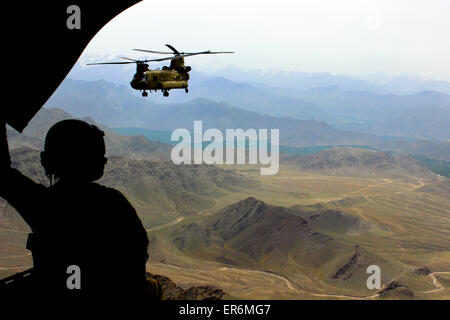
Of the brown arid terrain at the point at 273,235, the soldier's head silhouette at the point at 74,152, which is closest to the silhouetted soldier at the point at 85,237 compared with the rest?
the soldier's head silhouette at the point at 74,152

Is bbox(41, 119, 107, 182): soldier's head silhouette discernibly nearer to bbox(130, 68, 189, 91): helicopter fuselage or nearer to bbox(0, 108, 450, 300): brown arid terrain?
bbox(130, 68, 189, 91): helicopter fuselage

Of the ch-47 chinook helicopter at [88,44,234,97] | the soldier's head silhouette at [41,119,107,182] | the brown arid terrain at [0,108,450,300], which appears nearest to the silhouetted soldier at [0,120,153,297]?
the soldier's head silhouette at [41,119,107,182]

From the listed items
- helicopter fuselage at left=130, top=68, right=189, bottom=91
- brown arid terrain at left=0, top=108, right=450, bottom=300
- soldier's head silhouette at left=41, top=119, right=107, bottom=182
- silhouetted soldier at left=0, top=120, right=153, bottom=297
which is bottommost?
brown arid terrain at left=0, top=108, right=450, bottom=300

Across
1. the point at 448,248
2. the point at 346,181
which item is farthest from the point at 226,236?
the point at 346,181

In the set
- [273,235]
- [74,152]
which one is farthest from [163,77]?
[273,235]

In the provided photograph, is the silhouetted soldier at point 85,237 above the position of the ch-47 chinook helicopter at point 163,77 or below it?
below

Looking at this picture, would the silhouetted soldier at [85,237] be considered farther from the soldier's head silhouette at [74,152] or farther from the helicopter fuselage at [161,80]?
the helicopter fuselage at [161,80]

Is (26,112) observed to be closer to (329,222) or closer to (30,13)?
(30,13)

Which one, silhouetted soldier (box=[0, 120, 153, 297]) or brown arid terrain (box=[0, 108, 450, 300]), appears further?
brown arid terrain (box=[0, 108, 450, 300])

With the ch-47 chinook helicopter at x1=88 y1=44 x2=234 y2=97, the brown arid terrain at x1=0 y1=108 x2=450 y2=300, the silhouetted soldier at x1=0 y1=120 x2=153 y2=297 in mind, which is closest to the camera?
the silhouetted soldier at x1=0 y1=120 x2=153 y2=297
